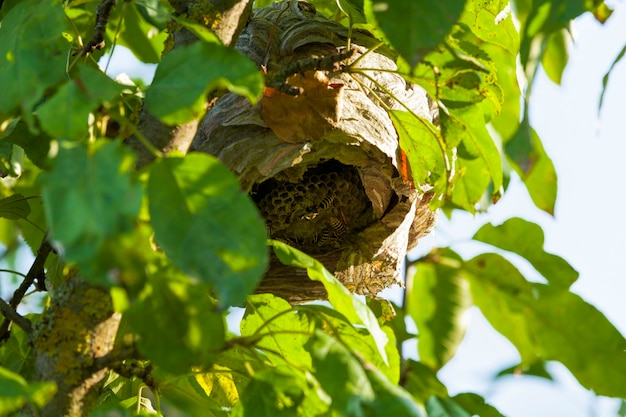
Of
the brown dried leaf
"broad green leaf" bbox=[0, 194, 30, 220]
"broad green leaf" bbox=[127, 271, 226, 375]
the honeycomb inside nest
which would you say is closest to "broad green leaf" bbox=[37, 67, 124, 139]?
"broad green leaf" bbox=[127, 271, 226, 375]

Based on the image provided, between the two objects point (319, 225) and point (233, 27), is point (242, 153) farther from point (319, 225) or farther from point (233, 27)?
point (233, 27)

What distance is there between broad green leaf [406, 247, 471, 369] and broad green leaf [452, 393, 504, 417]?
19 cm

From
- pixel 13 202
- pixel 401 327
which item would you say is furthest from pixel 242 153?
pixel 401 327

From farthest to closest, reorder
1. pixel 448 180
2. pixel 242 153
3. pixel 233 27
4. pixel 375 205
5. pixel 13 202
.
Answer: pixel 375 205
pixel 242 153
pixel 13 202
pixel 448 180
pixel 233 27

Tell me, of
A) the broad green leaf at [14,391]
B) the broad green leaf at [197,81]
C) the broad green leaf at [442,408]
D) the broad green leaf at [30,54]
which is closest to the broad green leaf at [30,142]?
the broad green leaf at [30,54]

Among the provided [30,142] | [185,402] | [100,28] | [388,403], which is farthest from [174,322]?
[30,142]

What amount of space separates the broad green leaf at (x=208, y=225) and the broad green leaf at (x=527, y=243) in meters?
0.32

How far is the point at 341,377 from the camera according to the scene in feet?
2.70

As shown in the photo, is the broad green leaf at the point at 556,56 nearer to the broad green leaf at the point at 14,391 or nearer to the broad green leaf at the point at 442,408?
the broad green leaf at the point at 442,408

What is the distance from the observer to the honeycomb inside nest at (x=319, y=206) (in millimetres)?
2049

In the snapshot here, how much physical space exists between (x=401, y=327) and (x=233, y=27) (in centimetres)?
51

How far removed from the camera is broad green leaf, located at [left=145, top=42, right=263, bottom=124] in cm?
84

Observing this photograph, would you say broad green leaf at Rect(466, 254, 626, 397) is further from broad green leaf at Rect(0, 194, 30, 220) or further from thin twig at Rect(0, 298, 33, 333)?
broad green leaf at Rect(0, 194, 30, 220)

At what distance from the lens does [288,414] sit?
37.5 inches
